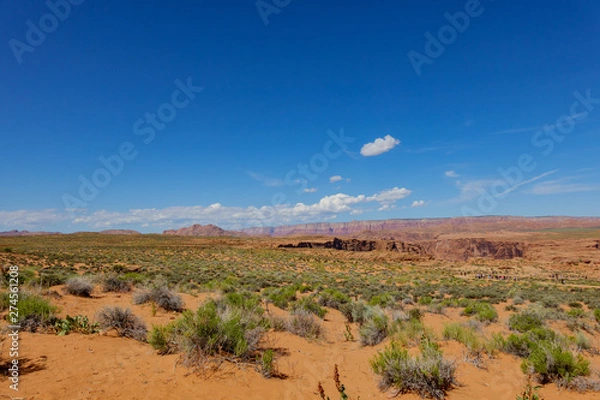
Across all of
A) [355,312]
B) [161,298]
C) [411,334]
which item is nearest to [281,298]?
[355,312]

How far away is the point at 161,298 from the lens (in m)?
11.1

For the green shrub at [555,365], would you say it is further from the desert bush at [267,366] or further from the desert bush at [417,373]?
the desert bush at [267,366]

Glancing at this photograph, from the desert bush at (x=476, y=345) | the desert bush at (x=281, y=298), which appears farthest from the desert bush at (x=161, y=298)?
the desert bush at (x=476, y=345)

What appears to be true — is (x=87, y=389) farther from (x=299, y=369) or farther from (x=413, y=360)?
(x=413, y=360)

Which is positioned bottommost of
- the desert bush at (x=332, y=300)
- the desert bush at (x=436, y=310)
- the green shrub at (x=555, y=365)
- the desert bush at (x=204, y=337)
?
the desert bush at (x=436, y=310)

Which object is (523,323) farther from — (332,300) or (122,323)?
(122,323)

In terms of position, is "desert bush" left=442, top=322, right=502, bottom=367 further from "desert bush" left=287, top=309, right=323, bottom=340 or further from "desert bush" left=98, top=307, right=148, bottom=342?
"desert bush" left=98, top=307, right=148, bottom=342

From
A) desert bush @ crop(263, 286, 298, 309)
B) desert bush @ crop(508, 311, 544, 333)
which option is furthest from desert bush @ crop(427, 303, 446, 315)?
desert bush @ crop(263, 286, 298, 309)

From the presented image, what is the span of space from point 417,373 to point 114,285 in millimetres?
13394

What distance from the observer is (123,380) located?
488 centimetres

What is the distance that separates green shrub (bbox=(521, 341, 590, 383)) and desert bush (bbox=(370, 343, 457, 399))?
1.82m

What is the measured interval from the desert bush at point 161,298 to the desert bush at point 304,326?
4532mm

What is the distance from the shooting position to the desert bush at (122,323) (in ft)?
24.8

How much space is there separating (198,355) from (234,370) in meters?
0.70
